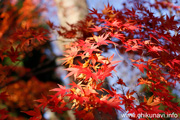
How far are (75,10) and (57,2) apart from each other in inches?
19.1

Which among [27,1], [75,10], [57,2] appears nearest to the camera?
[75,10]

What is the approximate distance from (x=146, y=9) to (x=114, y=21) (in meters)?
0.63

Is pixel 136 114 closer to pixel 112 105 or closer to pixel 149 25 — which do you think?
pixel 112 105

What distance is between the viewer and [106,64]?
0.94 meters

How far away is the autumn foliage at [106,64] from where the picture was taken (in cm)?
92

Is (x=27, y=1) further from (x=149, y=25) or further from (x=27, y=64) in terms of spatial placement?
(x=149, y=25)

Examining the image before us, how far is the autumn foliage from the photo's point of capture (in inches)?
36.2

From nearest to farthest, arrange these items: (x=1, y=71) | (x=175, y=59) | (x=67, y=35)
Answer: (x=1, y=71) → (x=175, y=59) → (x=67, y=35)

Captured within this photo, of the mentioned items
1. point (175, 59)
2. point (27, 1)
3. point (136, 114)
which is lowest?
point (136, 114)

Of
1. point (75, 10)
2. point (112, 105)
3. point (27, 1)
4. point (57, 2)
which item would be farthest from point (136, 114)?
point (27, 1)

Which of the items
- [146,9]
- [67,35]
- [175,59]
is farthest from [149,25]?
[67,35]

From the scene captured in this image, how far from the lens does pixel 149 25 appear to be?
5.23ft

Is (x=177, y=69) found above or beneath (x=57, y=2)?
beneath

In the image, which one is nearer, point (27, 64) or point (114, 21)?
point (114, 21)
